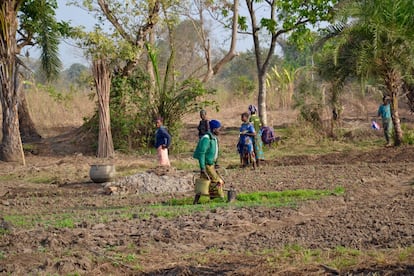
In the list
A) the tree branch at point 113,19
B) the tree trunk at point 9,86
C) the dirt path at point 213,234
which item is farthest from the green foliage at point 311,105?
the tree trunk at point 9,86

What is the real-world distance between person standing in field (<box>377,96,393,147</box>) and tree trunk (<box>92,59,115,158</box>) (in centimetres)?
815

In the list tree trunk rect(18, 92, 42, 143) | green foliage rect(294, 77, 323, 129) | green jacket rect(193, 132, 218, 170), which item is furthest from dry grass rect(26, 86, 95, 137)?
green jacket rect(193, 132, 218, 170)

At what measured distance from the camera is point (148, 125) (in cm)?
2039

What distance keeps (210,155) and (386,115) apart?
10.6 meters

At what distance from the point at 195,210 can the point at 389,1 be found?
13.3 ft

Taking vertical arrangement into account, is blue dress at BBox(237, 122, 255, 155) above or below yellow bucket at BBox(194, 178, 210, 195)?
above

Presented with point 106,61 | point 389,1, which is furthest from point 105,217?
point 106,61

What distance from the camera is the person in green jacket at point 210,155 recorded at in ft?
32.3

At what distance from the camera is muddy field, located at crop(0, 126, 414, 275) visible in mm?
6324

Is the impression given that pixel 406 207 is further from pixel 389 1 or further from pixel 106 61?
pixel 106 61

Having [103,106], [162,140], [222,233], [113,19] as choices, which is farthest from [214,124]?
[113,19]

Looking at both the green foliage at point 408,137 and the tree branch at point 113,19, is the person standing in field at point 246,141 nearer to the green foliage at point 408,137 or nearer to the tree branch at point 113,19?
the green foliage at point 408,137

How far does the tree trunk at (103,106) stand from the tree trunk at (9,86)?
232cm

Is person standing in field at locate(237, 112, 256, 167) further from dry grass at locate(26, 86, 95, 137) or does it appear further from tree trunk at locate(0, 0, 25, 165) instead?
dry grass at locate(26, 86, 95, 137)
